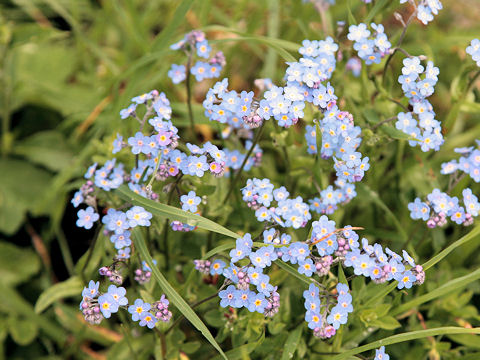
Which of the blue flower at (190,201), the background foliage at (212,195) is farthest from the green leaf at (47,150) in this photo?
the blue flower at (190,201)

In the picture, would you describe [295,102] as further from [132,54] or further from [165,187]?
[132,54]

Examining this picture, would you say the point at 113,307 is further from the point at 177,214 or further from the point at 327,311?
the point at 327,311

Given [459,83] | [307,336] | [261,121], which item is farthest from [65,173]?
[459,83]

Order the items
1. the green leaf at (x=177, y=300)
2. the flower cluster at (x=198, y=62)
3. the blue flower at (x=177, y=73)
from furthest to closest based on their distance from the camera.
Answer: the blue flower at (x=177, y=73)
the flower cluster at (x=198, y=62)
the green leaf at (x=177, y=300)

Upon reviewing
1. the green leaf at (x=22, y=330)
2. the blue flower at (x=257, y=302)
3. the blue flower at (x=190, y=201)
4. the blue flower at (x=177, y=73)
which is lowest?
the green leaf at (x=22, y=330)

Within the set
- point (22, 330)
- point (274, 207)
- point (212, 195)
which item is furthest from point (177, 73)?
point (22, 330)

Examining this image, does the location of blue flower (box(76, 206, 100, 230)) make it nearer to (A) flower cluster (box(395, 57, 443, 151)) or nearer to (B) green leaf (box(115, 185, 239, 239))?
(B) green leaf (box(115, 185, 239, 239))

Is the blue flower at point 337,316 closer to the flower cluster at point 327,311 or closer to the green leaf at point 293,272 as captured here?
the flower cluster at point 327,311

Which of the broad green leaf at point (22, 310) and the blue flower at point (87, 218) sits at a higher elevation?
the blue flower at point (87, 218)
